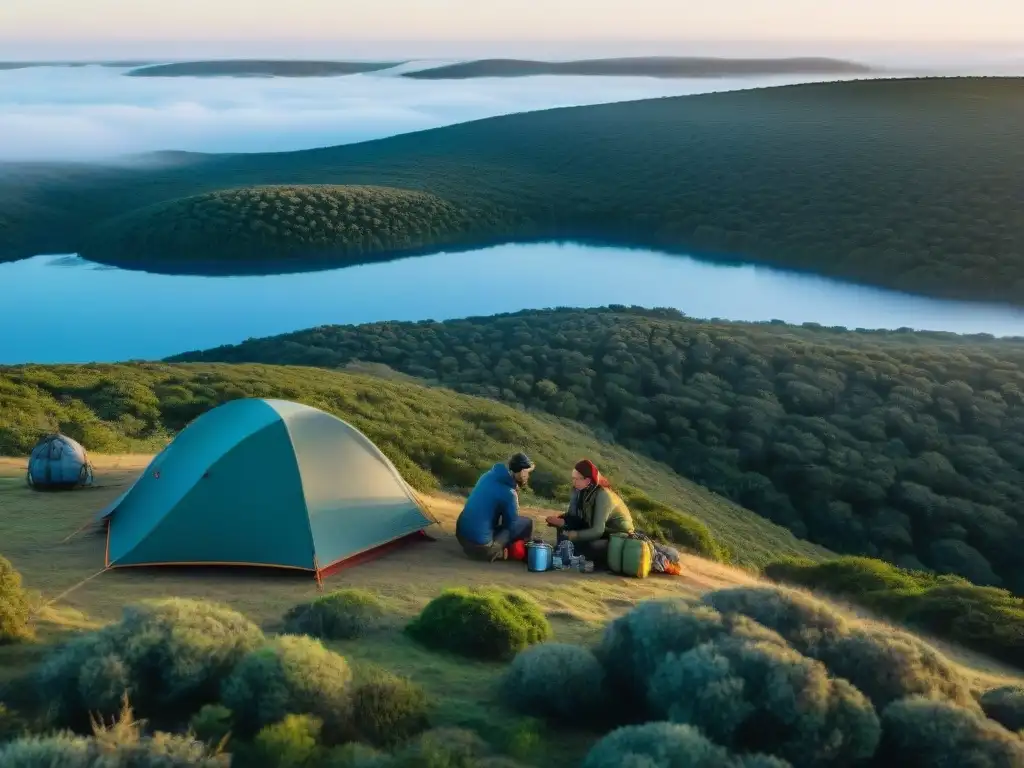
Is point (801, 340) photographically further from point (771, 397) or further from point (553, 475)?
point (553, 475)

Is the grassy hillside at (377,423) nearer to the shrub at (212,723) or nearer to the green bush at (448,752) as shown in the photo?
the green bush at (448,752)

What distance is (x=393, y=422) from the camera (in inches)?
1251

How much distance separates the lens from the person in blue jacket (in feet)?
52.2

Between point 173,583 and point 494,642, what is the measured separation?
5.57 m

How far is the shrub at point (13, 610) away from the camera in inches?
407

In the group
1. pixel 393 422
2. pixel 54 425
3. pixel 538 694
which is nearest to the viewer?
pixel 538 694

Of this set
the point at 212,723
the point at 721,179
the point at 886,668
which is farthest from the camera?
the point at 721,179

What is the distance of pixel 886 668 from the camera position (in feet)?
31.4

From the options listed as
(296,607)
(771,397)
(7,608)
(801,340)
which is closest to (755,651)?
(296,607)

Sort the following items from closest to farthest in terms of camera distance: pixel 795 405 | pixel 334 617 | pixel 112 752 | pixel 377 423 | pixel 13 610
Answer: pixel 112 752 < pixel 13 610 < pixel 334 617 < pixel 377 423 < pixel 795 405

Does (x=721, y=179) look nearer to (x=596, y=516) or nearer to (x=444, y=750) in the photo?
(x=596, y=516)

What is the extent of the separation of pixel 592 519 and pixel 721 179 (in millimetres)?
129458

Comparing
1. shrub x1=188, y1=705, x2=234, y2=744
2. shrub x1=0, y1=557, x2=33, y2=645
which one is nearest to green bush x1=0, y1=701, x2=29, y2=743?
shrub x1=188, y1=705, x2=234, y2=744

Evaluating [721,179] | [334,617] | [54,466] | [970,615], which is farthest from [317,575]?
[721,179]
